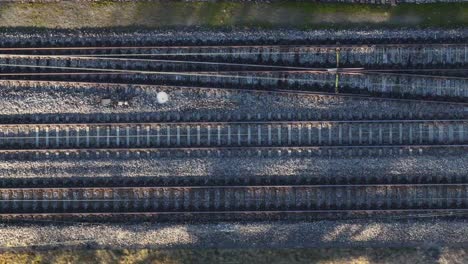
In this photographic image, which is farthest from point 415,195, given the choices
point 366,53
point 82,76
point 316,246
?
point 82,76

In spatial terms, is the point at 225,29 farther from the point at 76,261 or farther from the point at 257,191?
the point at 76,261

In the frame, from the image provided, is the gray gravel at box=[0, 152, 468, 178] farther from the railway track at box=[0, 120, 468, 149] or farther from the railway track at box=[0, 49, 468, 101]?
the railway track at box=[0, 49, 468, 101]

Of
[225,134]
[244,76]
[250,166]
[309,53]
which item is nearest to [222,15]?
[244,76]

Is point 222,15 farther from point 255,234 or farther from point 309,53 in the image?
point 255,234

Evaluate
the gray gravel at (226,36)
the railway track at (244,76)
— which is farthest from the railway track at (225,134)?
the gray gravel at (226,36)

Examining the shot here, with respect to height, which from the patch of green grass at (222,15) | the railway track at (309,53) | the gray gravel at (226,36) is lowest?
the railway track at (309,53)

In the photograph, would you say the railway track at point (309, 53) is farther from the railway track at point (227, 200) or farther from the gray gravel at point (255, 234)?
the gray gravel at point (255, 234)

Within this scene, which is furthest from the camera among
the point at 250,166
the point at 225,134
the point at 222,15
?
the point at 222,15
